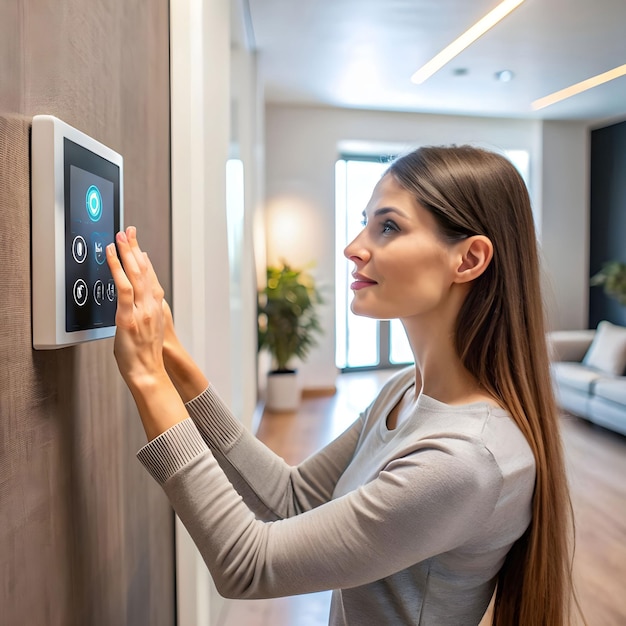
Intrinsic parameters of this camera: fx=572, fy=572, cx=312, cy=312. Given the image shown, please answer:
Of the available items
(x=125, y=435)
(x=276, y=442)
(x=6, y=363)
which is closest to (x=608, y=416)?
(x=276, y=442)

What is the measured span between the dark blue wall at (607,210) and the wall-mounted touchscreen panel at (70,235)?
281 inches

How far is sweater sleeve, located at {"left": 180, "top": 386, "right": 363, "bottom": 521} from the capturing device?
951mm

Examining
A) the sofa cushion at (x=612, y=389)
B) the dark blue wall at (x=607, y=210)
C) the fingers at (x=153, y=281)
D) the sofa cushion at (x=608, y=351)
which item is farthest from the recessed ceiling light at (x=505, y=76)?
the fingers at (x=153, y=281)

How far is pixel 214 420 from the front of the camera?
3.12 feet

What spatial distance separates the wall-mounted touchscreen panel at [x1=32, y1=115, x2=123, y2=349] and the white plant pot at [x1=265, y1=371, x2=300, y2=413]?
5.05 meters

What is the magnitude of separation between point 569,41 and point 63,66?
4.92 metres

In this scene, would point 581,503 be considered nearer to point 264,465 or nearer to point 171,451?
point 264,465

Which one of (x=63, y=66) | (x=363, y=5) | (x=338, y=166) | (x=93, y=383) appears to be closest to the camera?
(x=63, y=66)

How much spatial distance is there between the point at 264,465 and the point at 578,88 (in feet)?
19.5

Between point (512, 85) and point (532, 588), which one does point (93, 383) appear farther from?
point (512, 85)

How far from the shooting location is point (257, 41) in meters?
4.60

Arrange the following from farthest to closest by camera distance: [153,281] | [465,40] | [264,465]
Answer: [465,40] < [264,465] < [153,281]

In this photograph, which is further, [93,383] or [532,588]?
[532,588]

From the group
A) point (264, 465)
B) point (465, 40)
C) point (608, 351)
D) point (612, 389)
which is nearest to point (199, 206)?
point (264, 465)
